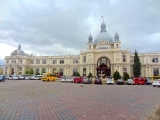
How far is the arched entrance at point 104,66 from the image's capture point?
59.0 m

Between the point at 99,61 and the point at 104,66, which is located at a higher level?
the point at 99,61

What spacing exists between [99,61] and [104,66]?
3.54m

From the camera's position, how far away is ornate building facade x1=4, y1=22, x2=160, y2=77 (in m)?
58.2

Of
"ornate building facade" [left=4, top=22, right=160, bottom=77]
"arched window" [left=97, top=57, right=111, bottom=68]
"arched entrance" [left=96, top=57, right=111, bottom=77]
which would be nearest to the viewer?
"ornate building facade" [left=4, top=22, right=160, bottom=77]

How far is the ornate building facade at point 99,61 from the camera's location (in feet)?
191

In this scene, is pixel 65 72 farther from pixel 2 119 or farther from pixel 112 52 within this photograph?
pixel 2 119

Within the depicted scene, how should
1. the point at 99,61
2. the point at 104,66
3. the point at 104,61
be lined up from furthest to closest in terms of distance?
the point at 99,61 → the point at 104,61 → the point at 104,66

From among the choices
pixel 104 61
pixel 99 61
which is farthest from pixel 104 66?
pixel 99 61

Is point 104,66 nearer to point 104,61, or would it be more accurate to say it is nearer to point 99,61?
point 104,61

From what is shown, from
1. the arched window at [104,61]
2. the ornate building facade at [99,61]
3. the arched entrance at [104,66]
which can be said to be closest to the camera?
the ornate building facade at [99,61]

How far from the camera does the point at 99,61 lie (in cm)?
6228

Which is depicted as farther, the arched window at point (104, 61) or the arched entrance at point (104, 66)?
the arched window at point (104, 61)

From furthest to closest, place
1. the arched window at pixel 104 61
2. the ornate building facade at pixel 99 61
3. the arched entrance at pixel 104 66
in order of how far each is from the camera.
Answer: the arched window at pixel 104 61
the arched entrance at pixel 104 66
the ornate building facade at pixel 99 61

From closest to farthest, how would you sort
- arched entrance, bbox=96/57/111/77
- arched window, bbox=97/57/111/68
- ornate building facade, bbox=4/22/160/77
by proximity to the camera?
ornate building facade, bbox=4/22/160/77, arched entrance, bbox=96/57/111/77, arched window, bbox=97/57/111/68
